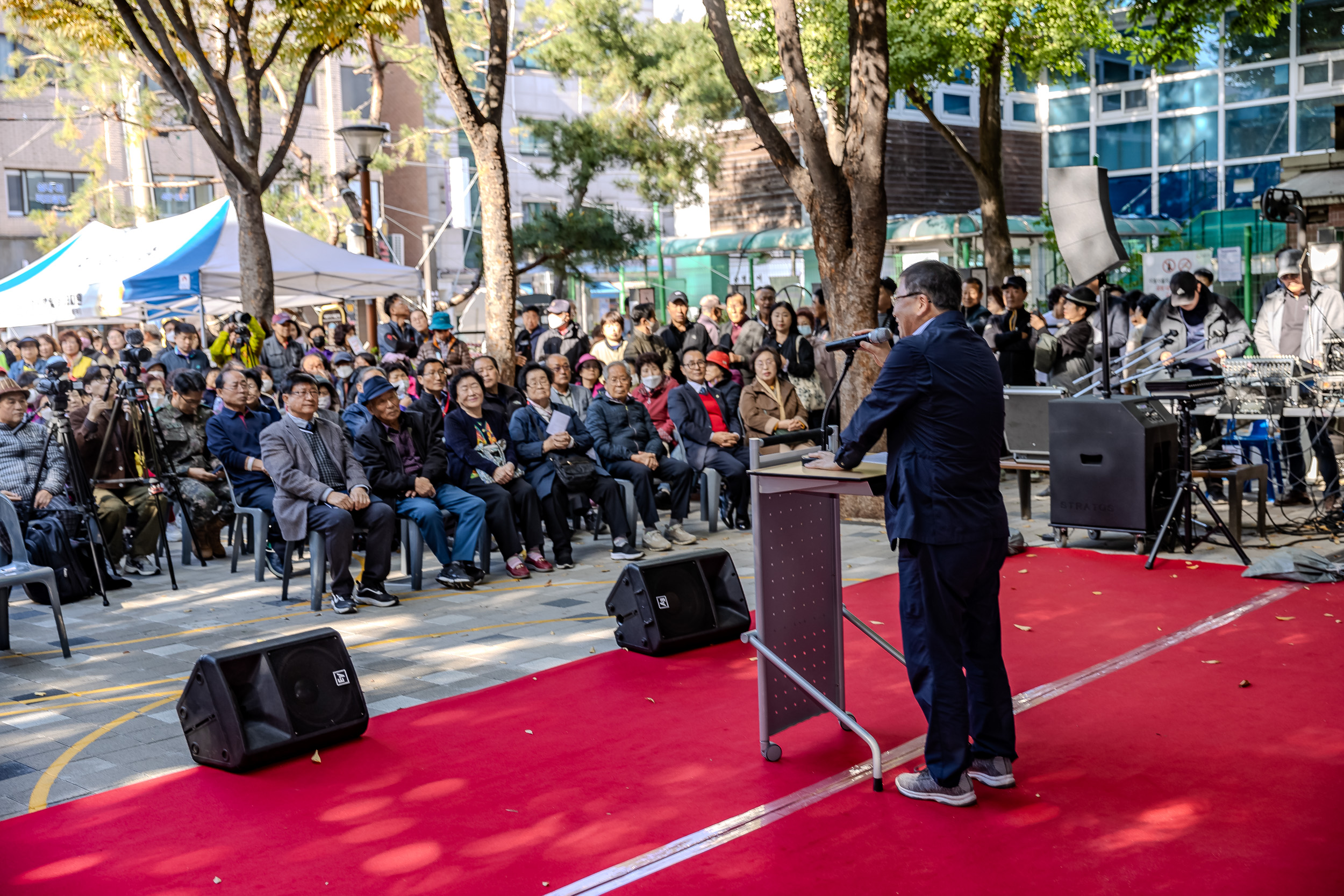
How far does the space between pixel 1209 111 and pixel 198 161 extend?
2799 centimetres

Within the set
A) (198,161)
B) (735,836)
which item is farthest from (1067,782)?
(198,161)

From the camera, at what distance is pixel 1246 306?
17188 millimetres

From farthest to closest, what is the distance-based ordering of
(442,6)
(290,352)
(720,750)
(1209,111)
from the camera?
(1209,111) < (290,352) < (442,6) < (720,750)

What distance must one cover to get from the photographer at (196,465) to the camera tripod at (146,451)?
151 millimetres

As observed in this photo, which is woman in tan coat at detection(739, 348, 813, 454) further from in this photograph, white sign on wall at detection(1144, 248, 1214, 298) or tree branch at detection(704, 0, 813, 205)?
white sign on wall at detection(1144, 248, 1214, 298)

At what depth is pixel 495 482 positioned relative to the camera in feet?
28.3

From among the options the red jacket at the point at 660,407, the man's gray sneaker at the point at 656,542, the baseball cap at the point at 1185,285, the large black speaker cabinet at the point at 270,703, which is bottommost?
the man's gray sneaker at the point at 656,542

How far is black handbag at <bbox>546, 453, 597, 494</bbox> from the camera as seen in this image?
900 centimetres

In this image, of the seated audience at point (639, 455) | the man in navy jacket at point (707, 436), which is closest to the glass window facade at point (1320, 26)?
the man in navy jacket at point (707, 436)

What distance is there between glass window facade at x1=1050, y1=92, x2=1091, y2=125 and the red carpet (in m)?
28.7

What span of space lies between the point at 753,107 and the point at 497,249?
304cm

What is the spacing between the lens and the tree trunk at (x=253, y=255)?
42.0ft

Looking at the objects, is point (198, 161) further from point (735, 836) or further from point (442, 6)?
point (735, 836)

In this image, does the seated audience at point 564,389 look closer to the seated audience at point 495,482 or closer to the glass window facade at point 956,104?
the seated audience at point 495,482
